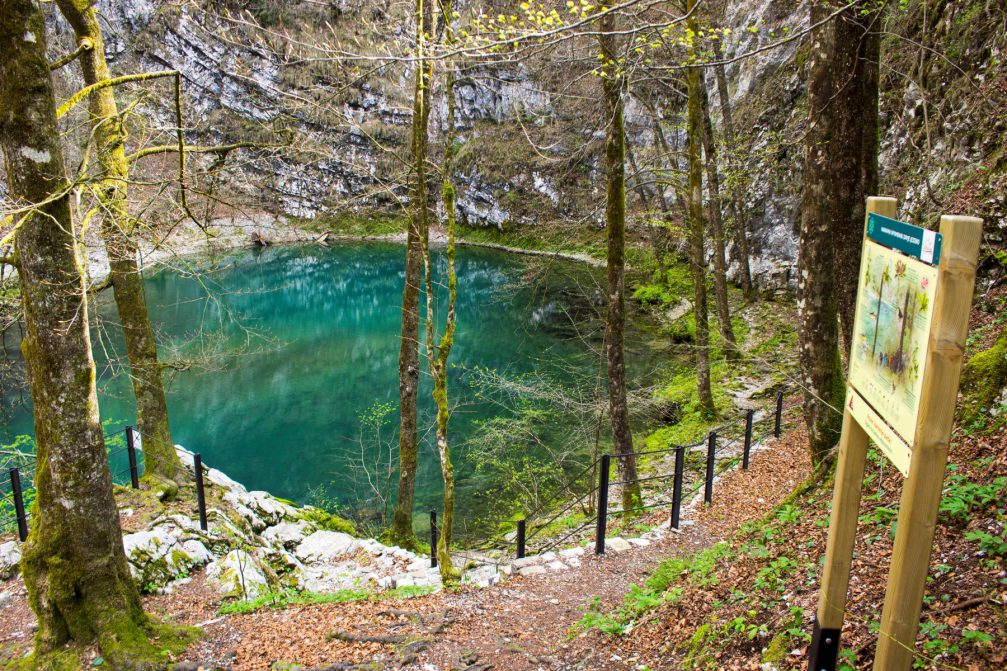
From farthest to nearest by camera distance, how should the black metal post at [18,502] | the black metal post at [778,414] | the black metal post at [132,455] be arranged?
the black metal post at [778,414] → the black metal post at [132,455] → the black metal post at [18,502]

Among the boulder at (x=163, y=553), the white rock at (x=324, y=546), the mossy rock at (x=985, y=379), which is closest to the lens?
the mossy rock at (x=985, y=379)

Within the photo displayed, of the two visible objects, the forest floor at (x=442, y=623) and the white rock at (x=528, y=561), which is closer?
the forest floor at (x=442, y=623)

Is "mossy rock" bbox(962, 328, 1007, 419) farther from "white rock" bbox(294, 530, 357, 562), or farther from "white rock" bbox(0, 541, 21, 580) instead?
"white rock" bbox(0, 541, 21, 580)

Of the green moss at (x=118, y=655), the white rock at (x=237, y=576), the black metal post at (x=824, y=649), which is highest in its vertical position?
the black metal post at (x=824, y=649)

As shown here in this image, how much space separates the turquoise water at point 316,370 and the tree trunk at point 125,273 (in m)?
0.51

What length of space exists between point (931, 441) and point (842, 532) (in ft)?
2.54

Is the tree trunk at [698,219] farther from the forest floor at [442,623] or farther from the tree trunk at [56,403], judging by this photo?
the tree trunk at [56,403]

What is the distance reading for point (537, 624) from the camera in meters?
5.01

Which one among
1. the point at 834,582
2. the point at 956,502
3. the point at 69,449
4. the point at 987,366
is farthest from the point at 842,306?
the point at 69,449

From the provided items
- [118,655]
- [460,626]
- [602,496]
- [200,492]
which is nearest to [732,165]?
[602,496]

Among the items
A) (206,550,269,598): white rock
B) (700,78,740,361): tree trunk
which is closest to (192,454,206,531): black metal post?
(206,550,269,598): white rock

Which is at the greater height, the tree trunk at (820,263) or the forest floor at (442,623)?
the tree trunk at (820,263)

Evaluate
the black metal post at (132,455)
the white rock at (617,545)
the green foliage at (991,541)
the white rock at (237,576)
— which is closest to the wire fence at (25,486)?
the black metal post at (132,455)

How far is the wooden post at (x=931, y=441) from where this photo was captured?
6.40ft
